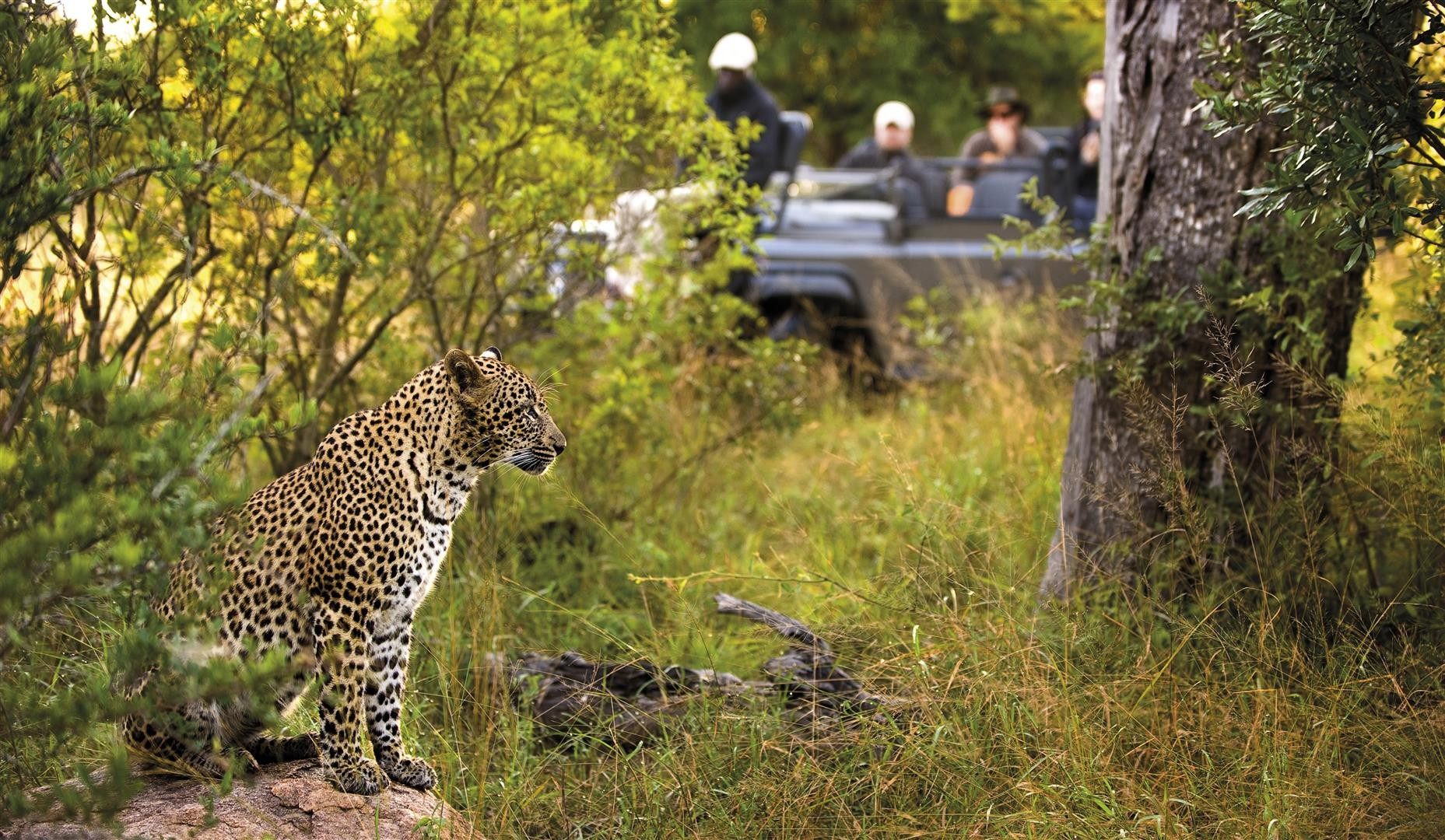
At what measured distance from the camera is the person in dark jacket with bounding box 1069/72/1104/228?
11.6 metres

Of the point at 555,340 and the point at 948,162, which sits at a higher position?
the point at 948,162

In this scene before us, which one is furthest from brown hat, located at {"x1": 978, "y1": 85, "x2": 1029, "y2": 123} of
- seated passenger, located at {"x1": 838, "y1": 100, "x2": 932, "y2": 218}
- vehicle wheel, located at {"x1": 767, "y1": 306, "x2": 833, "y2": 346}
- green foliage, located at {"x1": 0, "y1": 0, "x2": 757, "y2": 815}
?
green foliage, located at {"x1": 0, "y1": 0, "x2": 757, "y2": 815}

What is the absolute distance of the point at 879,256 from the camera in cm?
1093

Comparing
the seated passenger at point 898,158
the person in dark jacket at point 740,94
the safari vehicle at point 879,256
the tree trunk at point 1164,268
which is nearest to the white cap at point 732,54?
the person in dark jacket at point 740,94

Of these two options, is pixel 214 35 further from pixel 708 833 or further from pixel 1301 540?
pixel 1301 540

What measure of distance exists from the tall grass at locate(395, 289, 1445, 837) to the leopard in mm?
331

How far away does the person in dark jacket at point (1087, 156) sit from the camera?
11.6 meters

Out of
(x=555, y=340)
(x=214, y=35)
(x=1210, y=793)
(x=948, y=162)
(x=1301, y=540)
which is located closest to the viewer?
(x=1210, y=793)

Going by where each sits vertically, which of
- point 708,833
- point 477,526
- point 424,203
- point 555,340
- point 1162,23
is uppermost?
point 1162,23

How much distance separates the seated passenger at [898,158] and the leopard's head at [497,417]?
7.49 metres

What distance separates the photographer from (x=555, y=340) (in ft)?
23.0

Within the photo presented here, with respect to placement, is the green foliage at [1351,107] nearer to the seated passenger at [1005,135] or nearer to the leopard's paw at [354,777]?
the leopard's paw at [354,777]

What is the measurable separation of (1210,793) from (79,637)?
341cm

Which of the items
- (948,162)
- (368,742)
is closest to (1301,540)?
(368,742)
